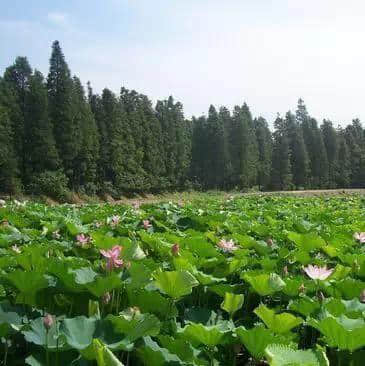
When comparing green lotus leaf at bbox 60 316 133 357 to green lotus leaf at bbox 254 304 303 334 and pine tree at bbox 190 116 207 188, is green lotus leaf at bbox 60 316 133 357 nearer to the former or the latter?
green lotus leaf at bbox 254 304 303 334

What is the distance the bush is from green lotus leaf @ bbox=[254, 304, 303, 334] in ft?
116

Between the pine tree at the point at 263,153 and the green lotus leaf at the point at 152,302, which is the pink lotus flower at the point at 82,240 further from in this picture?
the pine tree at the point at 263,153

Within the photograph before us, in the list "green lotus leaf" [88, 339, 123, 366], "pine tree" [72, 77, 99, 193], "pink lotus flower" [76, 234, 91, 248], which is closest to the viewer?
"green lotus leaf" [88, 339, 123, 366]

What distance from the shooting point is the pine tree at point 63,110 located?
1559 inches

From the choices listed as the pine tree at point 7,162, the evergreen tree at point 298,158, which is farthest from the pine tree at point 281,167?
the pine tree at point 7,162

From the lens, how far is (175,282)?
1.89 meters

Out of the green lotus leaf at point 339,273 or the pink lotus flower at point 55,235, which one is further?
the pink lotus flower at point 55,235

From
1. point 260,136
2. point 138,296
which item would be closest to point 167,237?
point 138,296

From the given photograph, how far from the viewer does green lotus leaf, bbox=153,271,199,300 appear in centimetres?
188

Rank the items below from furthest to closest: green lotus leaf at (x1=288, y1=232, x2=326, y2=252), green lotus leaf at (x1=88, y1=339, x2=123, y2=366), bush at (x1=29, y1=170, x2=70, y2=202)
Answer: bush at (x1=29, y1=170, x2=70, y2=202)
green lotus leaf at (x1=288, y1=232, x2=326, y2=252)
green lotus leaf at (x1=88, y1=339, x2=123, y2=366)

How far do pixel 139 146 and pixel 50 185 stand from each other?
1742 cm

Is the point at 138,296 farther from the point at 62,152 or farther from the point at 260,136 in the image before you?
the point at 260,136

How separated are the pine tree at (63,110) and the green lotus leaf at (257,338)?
39.0m

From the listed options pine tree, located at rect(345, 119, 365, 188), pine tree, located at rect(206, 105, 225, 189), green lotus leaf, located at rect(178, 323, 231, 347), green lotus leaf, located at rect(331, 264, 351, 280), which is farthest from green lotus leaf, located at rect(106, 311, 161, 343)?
pine tree, located at rect(345, 119, 365, 188)
